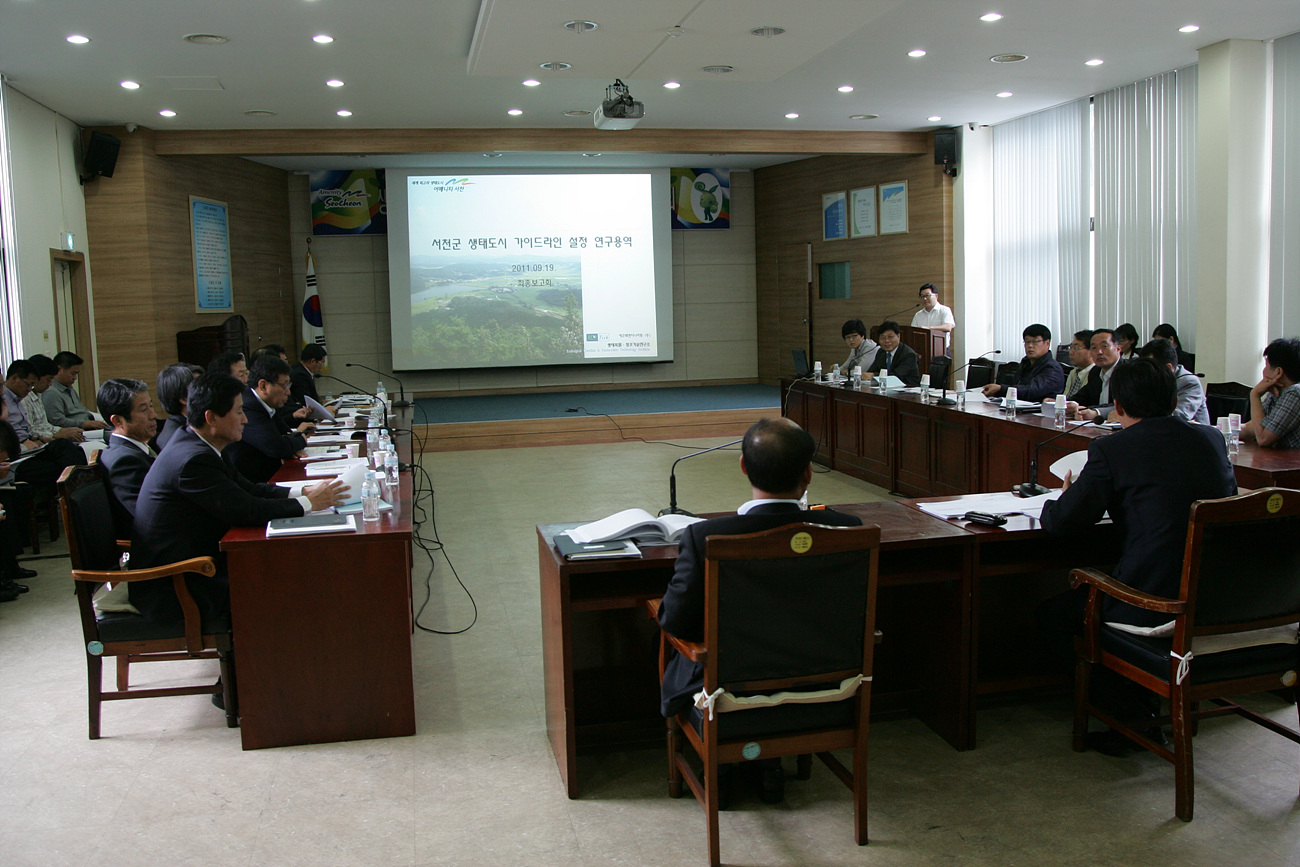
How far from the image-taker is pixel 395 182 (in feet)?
40.3

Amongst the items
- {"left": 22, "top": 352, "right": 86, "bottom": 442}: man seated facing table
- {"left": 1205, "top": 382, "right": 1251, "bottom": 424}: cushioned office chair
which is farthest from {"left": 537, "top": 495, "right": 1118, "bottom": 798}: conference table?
{"left": 22, "top": 352, "right": 86, "bottom": 442}: man seated facing table

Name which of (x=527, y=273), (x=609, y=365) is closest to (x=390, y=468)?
(x=527, y=273)

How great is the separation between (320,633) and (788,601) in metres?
1.58

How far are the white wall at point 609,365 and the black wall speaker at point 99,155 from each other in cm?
395

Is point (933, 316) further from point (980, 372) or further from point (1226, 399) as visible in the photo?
point (1226, 399)

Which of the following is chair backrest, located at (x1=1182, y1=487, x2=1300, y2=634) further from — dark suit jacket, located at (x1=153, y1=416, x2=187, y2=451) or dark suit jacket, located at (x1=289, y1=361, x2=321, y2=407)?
dark suit jacket, located at (x1=289, y1=361, x2=321, y2=407)

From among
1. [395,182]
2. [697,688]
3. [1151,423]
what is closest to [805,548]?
[697,688]

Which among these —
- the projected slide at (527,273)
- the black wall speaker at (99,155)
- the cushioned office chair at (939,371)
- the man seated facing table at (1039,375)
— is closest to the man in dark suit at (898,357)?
the cushioned office chair at (939,371)

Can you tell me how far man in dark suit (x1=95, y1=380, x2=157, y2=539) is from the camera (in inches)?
129

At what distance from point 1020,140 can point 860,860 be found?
8.97 meters

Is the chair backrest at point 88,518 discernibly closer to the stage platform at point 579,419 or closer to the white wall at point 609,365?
the stage platform at point 579,419

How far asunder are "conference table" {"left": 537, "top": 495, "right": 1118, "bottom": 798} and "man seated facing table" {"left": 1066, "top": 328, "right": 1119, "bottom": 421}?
2365 millimetres

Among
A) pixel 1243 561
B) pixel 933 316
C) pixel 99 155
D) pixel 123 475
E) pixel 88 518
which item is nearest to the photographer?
pixel 1243 561

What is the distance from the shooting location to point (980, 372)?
8.62 metres
